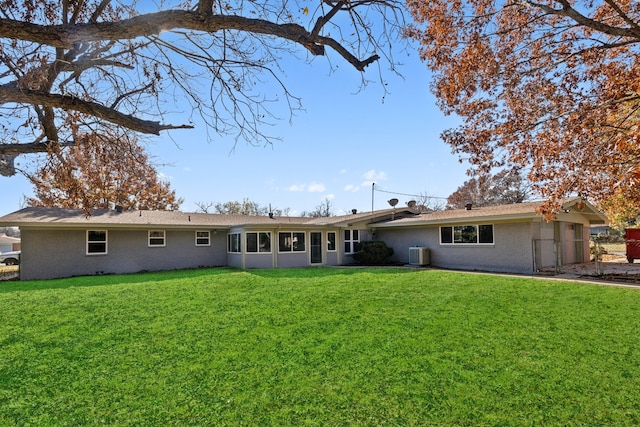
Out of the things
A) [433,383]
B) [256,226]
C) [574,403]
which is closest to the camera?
[574,403]

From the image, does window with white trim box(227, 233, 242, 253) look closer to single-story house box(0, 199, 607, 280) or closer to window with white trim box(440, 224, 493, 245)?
single-story house box(0, 199, 607, 280)

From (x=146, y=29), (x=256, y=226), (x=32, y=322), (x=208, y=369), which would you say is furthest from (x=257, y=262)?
(x=146, y=29)

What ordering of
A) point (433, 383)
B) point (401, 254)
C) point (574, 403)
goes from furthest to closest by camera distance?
point (401, 254), point (433, 383), point (574, 403)

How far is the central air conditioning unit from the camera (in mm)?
17500

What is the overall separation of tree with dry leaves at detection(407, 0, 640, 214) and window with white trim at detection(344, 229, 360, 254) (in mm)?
12024

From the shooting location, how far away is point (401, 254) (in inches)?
768

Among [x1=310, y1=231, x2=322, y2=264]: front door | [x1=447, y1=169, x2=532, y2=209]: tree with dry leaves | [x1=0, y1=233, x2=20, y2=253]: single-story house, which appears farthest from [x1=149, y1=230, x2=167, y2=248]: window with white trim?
[x1=447, y1=169, x2=532, y2=209]: tree with dry leaves

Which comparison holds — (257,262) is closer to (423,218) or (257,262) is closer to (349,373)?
(423,218)

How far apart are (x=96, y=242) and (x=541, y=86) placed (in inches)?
685

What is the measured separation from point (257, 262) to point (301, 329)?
11167 mm

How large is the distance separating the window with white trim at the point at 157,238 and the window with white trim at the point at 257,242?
4.18 meters

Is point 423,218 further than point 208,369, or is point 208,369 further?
point 423,218

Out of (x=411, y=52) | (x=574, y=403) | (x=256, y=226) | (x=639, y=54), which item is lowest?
(x=574, y=403)

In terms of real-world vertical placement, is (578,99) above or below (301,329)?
above
